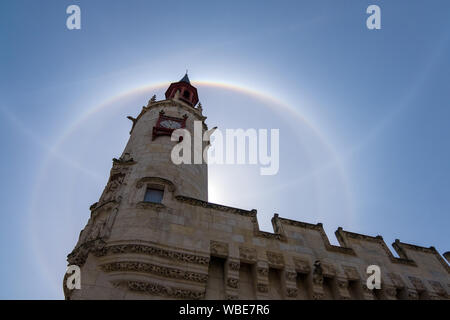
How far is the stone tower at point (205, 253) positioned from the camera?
10.9 meters

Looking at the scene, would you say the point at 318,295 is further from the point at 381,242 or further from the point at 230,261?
the point at 381,242

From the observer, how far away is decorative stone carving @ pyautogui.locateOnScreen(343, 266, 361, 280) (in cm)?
1308

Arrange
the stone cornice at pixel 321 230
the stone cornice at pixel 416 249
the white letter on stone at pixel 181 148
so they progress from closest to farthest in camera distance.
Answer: the stone cornice at pixel 321 230 < the stone cornice at pixel 416 249 < the white letter on stone at pixel 181 148

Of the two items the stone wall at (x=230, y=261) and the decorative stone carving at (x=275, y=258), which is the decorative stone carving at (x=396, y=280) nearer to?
the stone wall at (x=230, y=261)

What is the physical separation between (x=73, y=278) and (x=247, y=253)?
22.0ft

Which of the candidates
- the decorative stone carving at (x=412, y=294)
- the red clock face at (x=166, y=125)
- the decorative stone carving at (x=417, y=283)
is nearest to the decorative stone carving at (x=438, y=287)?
the decorative stone carving at (x=417, y=283)

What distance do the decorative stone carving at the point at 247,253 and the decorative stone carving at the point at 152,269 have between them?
1954 mm

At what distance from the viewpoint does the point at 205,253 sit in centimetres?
1196

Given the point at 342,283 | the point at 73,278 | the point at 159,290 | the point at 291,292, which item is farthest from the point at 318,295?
the point at 73,278

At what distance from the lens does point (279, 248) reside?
13438mm

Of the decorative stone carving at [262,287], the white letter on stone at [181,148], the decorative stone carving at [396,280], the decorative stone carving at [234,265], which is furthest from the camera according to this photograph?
the white letter on stone at [181,148]

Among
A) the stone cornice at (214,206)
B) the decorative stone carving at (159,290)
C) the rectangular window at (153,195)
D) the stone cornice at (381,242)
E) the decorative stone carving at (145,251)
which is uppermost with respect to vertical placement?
the rectangular window at (153,195)

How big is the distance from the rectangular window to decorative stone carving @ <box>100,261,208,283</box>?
3.79 m

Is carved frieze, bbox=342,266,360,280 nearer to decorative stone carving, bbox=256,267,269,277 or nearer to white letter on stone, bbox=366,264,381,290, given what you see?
white letter on stone, bbox=366,264,381,290
